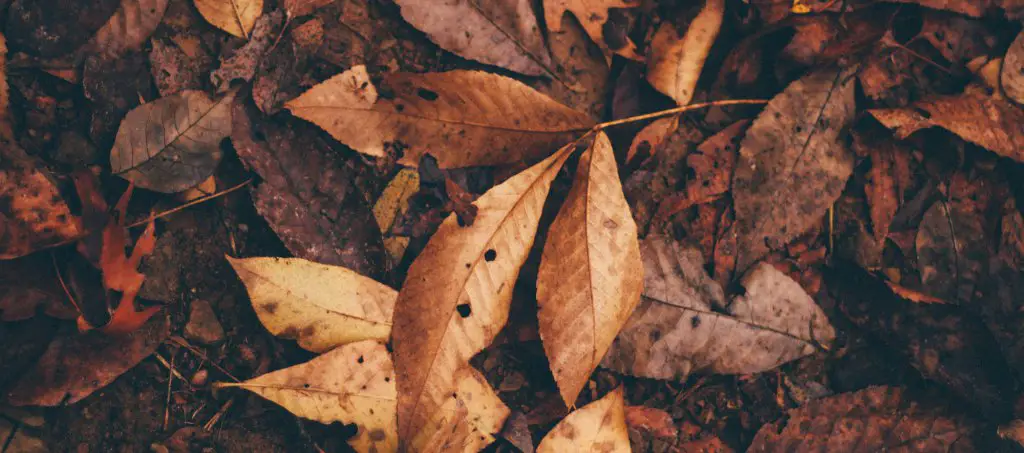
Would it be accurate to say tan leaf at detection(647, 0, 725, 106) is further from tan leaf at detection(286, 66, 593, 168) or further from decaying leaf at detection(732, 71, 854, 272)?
tan leaf at detection(286, 66, 593, 168)

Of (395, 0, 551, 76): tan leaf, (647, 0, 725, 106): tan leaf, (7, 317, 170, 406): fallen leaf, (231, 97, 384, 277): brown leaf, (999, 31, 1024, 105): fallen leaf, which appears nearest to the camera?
(7, 317, 170, 406): fallen leaf

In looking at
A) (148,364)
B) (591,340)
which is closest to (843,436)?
(591,340)

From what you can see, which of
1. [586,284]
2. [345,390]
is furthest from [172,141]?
[586,284]

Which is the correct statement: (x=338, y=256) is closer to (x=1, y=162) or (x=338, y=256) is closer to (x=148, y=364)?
(x=148, y=364)

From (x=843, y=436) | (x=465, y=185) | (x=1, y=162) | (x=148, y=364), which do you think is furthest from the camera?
(x=843, y=436)

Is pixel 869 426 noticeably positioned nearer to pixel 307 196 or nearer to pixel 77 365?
pixel 307 196

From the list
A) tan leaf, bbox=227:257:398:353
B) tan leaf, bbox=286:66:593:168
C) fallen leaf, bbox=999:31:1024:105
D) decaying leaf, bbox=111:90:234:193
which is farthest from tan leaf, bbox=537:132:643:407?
fallen leaf, bbox=999:31:1024:105

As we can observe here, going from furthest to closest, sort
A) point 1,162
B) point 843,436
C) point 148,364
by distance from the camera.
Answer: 1. point 843,436
2. point 148,364
3. point 1,162
